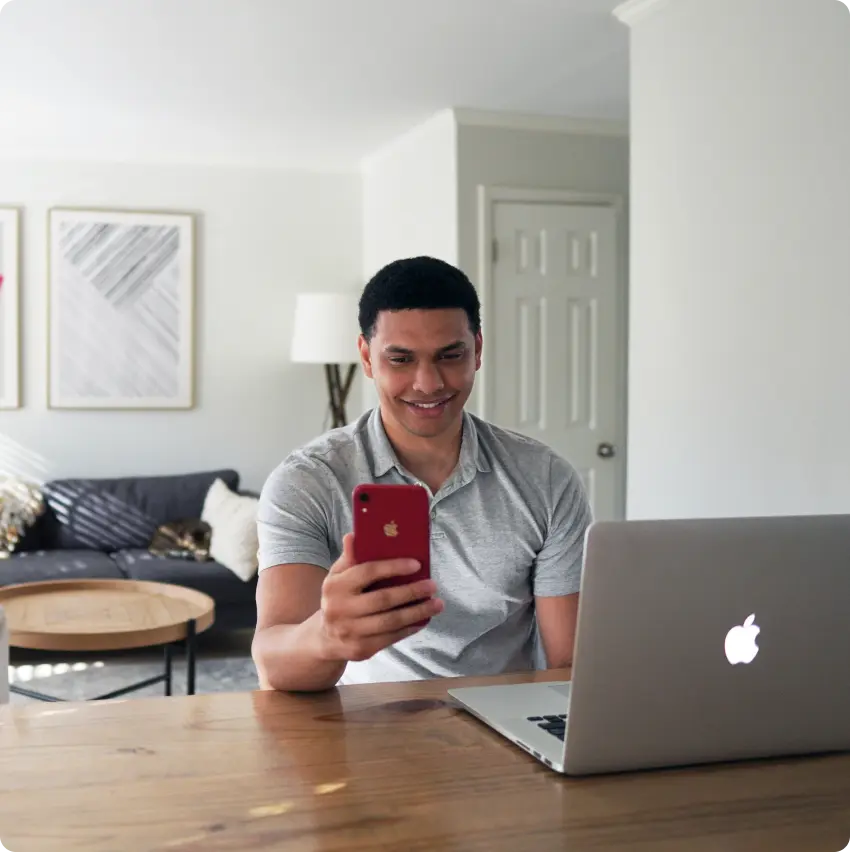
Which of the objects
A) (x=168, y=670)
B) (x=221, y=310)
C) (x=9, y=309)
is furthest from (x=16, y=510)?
(x=168, y=670)

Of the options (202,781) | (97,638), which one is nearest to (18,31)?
(97,638)

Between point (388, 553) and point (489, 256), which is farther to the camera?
point (489, 256)

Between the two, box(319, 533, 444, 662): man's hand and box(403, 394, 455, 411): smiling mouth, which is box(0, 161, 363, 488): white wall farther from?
box(319, 533, 444, 662): man's hand

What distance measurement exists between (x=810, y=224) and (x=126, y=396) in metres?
3.94

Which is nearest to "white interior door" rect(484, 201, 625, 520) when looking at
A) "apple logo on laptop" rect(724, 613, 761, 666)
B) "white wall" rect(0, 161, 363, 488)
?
"white wall" rect(0, 161, 363, 488)

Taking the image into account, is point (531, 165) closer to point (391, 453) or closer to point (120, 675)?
point (120, 675)

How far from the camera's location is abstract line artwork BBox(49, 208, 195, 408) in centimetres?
574

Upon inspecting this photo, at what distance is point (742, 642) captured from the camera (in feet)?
3.86

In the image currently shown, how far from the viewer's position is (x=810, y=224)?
2873mm

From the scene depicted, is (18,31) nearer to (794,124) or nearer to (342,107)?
(342,107)

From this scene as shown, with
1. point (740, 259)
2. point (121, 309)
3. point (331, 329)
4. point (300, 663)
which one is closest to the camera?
point (300, 663)

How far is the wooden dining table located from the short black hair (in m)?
0.71

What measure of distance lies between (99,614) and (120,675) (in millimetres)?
1001

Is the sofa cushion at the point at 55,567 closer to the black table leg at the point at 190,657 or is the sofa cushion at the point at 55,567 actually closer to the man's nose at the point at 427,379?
the black table leg at the point at 190,657
